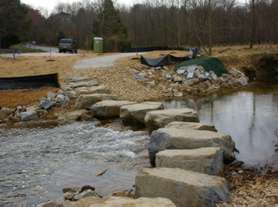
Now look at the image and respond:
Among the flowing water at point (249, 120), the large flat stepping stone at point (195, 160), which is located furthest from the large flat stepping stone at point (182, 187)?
the flowing water at point (249, 120)

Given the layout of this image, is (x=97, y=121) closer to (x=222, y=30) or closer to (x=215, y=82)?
(x=215, y=82)

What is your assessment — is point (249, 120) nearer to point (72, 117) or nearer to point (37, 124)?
point (72, 117)

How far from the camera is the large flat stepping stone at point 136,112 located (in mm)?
14562

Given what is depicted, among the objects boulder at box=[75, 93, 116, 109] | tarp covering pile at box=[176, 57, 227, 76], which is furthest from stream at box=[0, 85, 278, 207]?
tarp covering pile at box=[176, 57, 227, 76]

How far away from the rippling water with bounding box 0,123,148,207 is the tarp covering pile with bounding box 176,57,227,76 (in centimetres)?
1122

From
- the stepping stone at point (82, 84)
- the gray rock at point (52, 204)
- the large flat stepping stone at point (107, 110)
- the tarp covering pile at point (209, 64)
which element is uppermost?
the tarp covering pile at point (209, 64)

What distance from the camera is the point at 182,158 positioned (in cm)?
826

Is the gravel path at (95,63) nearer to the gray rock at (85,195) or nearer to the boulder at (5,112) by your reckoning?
the boulder at (5,112)

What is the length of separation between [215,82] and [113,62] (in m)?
5.84

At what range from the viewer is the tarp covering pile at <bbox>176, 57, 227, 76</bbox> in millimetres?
24719

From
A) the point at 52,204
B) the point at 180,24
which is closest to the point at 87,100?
the point at 52,204

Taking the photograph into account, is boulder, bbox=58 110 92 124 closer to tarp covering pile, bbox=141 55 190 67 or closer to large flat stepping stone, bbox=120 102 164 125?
large flat stepping stone, bbox=120 102 164 125

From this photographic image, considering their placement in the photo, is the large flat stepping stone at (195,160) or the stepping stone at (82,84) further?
the stepping stone at (82,84)

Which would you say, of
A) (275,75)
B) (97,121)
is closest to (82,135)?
(97,121)
